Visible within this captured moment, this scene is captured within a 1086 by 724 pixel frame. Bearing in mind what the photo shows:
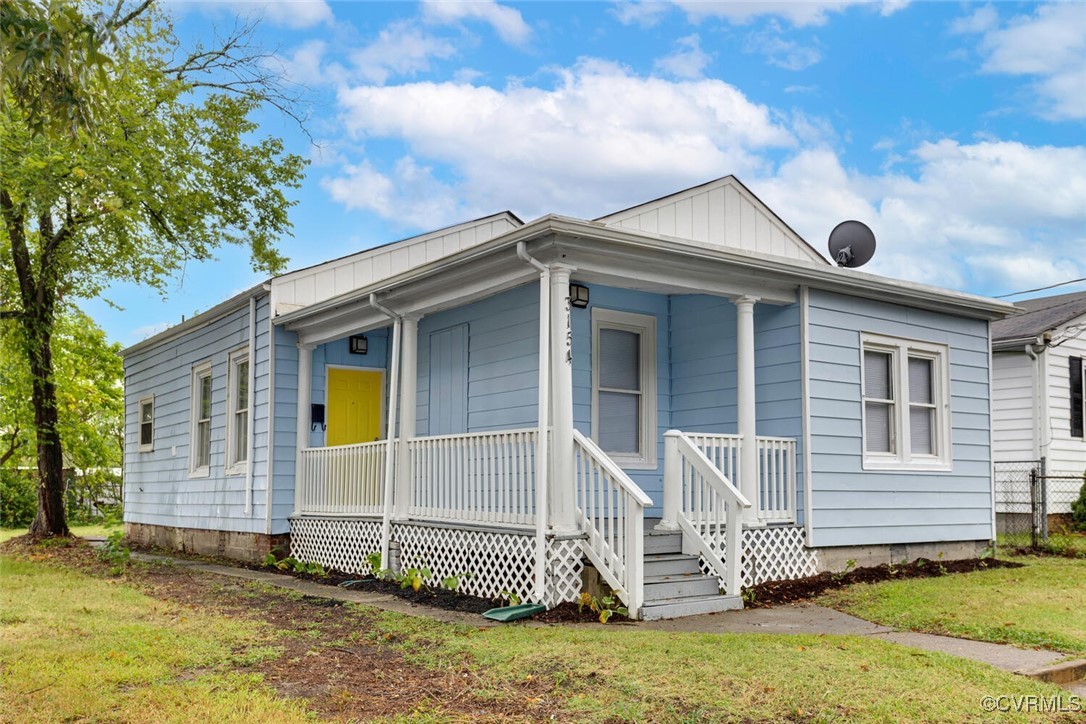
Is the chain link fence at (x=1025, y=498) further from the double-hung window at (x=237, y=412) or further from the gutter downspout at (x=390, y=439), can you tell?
the double-hung window at (x=237, y=412)

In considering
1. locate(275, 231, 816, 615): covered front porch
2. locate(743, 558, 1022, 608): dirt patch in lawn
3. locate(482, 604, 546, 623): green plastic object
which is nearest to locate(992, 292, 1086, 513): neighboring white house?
locate(743, 558, 1022, 608): dirt patch in lawn

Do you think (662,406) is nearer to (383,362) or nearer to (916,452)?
(916,452)

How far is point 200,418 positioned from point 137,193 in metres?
4.01

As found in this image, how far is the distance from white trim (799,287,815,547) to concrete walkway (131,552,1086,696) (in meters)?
1.45

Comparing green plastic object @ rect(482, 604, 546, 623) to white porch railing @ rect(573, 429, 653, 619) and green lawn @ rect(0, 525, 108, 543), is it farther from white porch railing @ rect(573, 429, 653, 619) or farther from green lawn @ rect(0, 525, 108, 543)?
green lawn @ rect(0, 525, 108, 543)

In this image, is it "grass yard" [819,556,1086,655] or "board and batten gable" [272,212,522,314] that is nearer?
"grass yard" [819,556,1086,655]

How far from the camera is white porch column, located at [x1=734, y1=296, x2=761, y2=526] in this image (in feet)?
31.2

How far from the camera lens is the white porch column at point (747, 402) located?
9.52 m

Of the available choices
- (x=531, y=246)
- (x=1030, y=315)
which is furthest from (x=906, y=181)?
(x=531, y=246)

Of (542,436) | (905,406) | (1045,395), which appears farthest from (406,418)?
(1045,395)

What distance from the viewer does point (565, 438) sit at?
27.1ft

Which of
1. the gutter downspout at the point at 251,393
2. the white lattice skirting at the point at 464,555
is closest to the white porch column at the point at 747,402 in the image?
the white lattice skirting at the point at 464,555

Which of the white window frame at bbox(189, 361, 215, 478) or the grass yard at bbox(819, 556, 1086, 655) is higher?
the white window frame at bbox(189, 361, 215, 478)

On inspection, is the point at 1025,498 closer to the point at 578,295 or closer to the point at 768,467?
the point at 768,467
